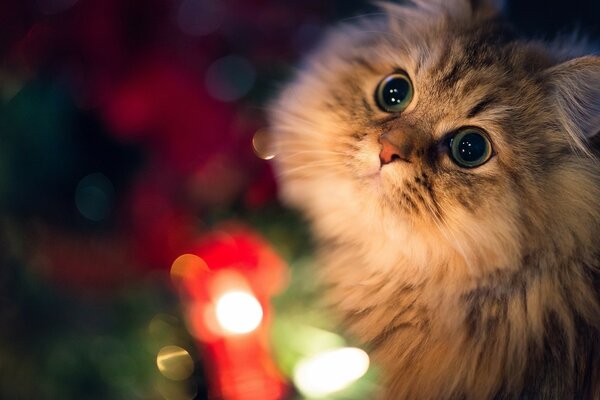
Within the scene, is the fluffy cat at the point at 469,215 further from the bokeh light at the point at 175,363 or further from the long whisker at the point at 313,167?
the bokeh light at the point at 175,363

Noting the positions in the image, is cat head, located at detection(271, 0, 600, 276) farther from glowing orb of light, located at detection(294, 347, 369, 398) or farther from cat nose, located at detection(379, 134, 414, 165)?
glowing orb of light, located at detection(294, 347, 369, 398)

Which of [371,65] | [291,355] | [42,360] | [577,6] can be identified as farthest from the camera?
[577,6]

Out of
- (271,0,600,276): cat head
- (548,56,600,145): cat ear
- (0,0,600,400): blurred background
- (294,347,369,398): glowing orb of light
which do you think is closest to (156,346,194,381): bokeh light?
(0,0,600,400): blurred background

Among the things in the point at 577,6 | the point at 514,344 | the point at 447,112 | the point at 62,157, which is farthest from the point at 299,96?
the point at 577,6

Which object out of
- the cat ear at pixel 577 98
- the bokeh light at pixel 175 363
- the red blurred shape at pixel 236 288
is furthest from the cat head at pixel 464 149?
the bokeh light at pixel 175 363

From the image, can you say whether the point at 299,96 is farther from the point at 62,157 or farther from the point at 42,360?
the point at 42,360
